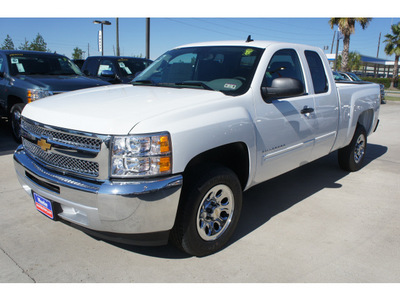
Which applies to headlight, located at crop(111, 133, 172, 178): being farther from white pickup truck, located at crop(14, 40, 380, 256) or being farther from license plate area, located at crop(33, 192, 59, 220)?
license plate area, located at crop(33, 192, 59, 220)

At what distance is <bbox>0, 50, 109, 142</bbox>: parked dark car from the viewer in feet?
20.8

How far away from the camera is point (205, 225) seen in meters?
3.00

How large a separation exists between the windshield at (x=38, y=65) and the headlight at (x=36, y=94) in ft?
Result: 3.41

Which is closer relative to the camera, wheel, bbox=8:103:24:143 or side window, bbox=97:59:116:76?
wheel, bbox=8:103:24:143

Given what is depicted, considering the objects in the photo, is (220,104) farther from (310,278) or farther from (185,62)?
(310,278)

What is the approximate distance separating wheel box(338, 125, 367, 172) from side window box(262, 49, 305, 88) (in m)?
2.05

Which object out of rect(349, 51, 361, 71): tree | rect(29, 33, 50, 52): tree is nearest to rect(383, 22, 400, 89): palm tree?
rect(349, 51, 361, 71): tree

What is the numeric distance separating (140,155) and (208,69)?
64.8 inches

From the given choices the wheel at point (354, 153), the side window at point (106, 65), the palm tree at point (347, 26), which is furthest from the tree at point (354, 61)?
the wheel at point (354, 153)

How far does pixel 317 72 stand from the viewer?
175 inches

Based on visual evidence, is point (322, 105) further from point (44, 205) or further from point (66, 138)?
point (44, 205)

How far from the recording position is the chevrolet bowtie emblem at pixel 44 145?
9.19 ft

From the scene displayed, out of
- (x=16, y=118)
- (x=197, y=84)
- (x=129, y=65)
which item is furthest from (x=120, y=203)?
(x=129, y=65)
